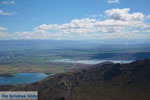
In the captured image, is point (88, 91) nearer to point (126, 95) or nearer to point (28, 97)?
point (126, 95)

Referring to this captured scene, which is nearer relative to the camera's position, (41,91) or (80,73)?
(41,91)

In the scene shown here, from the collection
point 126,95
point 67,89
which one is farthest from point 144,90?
point 67,89

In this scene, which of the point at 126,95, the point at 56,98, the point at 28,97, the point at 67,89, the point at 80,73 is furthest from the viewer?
the point at 80,73

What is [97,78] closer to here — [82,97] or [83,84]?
[83,84]

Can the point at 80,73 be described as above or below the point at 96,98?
above

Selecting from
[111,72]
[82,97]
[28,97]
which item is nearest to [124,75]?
[111,72]

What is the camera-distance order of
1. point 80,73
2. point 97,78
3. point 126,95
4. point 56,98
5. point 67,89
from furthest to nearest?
point 80,73
point 97,78
point 67,89
point 56,98
point 126,95
